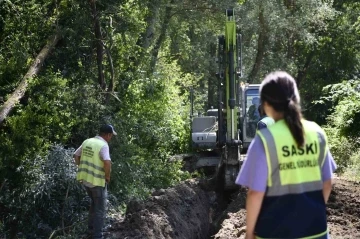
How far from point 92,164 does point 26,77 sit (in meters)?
4.29

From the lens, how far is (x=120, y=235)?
10898mm

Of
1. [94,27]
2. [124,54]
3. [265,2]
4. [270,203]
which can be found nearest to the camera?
[270,203]

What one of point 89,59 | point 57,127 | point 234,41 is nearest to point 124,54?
point 89,59

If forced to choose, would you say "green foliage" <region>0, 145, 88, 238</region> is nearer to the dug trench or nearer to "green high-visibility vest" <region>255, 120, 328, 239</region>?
the dug trench

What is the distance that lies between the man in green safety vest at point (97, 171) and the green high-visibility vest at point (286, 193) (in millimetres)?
6263

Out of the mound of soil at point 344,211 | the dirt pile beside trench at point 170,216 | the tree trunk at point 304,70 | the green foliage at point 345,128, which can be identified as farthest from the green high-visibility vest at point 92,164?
the tree trunk at point 304,70

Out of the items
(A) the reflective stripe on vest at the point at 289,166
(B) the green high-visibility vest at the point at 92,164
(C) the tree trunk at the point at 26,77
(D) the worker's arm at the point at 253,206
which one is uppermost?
(C) the tree trunk at the point at 26,77

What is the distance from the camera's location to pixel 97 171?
35.6 feet

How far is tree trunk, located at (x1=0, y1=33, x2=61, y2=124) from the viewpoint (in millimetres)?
13641

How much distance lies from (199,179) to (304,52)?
911 inches

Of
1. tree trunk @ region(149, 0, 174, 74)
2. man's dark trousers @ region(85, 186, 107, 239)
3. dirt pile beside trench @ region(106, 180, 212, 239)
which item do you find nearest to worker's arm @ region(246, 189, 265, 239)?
dirt pile beside trench @ region(106, 180, 212, 239)

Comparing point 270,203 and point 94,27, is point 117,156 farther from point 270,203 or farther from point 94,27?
point 270,203

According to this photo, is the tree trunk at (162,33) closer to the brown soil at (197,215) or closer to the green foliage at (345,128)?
the green foliage at (345,128)

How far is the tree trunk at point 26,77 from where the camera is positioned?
537 inches
